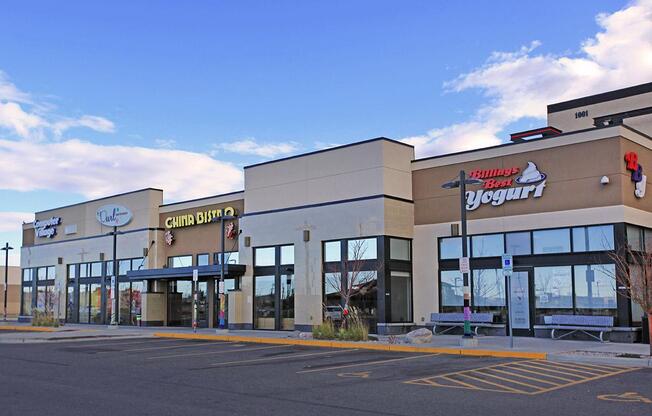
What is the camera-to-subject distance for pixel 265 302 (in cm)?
3444

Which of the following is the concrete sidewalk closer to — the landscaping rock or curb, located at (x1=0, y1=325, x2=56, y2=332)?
the landscaping rock

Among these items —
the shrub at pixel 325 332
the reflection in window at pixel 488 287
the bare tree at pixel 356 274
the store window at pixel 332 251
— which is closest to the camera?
the shrub at pixel 325 332

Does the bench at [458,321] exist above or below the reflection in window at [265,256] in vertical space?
below

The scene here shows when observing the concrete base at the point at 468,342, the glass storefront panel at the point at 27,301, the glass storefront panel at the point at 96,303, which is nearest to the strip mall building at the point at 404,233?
the glass storefront panel at the point at 96,303

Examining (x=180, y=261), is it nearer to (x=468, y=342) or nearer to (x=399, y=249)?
(x=399, y=249)

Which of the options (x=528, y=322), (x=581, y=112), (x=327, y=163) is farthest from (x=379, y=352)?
(x=581, y=112)

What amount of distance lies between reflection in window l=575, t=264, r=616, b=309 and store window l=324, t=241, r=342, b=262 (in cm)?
1030

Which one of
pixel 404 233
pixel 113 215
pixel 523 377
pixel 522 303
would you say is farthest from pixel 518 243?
pixel 113 215

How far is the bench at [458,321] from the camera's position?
27922 millimetres

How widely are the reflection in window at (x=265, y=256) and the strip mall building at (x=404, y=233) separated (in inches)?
2.4

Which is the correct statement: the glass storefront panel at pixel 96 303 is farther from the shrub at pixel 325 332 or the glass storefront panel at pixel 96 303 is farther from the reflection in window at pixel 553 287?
the reflection in window at pixel 553 287

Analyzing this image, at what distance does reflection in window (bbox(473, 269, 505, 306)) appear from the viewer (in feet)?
92.5

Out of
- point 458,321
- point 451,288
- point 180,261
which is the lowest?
point 458,321

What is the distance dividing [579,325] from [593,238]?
3.24 m
